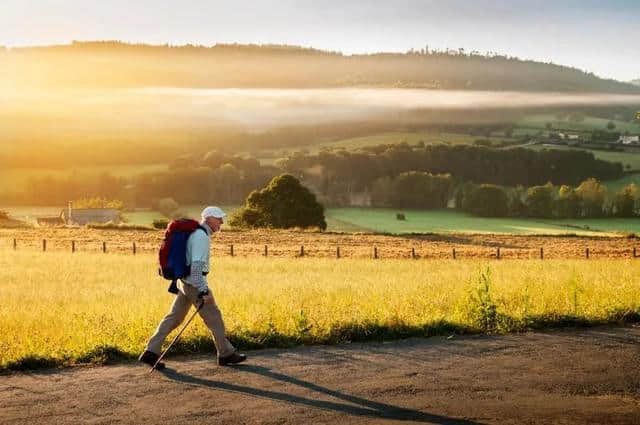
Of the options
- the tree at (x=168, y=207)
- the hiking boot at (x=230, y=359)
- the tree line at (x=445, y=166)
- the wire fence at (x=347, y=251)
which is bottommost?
the wire fence at (x=347, y=251)

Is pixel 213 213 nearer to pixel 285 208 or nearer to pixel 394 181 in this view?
pixel 285 208

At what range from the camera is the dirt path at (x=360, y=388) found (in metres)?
9.03

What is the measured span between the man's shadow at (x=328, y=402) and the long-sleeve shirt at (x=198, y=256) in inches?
47.9

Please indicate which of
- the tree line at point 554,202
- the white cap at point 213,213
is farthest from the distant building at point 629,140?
the white cap at point 213,213

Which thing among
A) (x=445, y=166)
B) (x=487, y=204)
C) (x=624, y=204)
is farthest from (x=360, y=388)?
(x=445, y=166)

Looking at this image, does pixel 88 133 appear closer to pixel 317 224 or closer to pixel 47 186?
pixel 47 186

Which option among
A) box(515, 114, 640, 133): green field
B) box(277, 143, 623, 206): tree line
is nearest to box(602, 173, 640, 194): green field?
box(277, 143, 623, 206): tree line

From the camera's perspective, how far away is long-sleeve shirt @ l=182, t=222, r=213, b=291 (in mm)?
11047

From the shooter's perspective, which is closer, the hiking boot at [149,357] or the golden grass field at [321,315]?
the hiking boot at [149,357]

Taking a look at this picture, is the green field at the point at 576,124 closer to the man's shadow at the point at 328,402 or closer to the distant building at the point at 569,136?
the distant building at the point at 569,136

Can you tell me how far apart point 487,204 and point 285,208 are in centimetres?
3618

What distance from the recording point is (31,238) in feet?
183

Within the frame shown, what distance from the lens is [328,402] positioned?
955cm

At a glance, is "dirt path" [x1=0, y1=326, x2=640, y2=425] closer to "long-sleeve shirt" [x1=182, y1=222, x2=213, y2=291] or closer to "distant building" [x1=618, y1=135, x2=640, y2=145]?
"long-sleeve shirt" [x1=182, y1=222, x2=213, y2=291]
